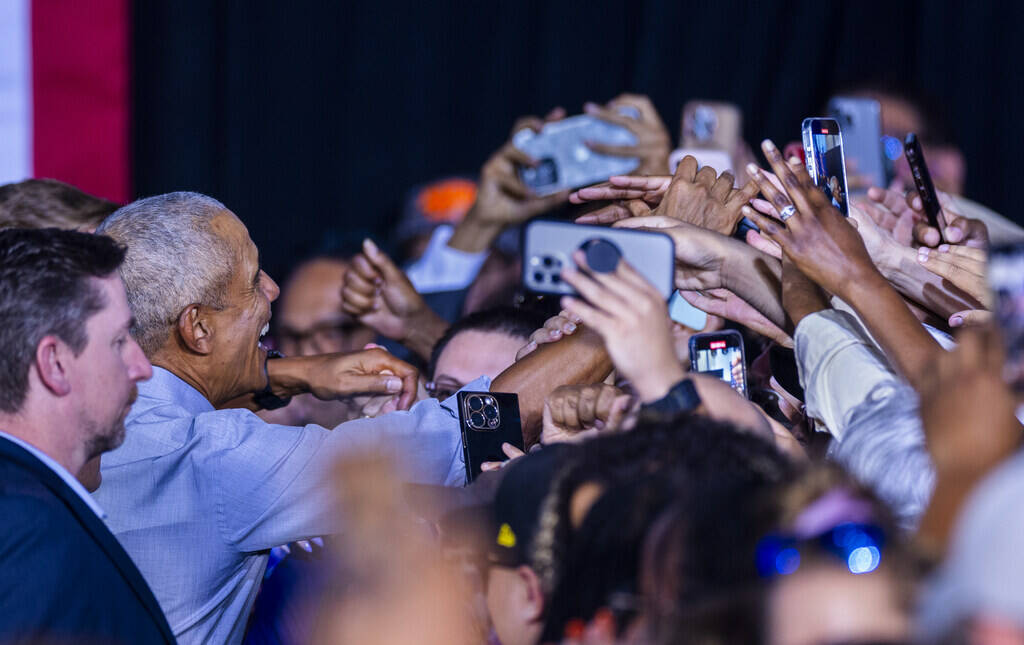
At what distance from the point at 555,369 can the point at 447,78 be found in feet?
7.08

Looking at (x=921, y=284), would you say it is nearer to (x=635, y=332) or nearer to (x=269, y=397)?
(x=635, y=332)

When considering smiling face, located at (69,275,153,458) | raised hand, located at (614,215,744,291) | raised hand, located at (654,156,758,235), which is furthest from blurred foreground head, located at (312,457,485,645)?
raised hand, located at (654,156,758,235)

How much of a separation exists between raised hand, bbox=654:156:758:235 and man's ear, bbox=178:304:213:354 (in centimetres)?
72

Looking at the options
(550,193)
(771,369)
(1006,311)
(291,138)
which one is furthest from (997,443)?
(291,138)

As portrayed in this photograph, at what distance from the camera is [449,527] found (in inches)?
43.9

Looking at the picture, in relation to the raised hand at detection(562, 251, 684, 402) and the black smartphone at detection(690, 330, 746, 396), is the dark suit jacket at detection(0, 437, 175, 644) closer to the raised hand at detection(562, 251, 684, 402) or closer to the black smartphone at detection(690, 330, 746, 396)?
the raised hand at detection(562, 251, 684, 402)

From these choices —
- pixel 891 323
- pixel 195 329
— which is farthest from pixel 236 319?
pixel 891 323

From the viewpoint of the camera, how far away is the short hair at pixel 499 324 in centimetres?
213

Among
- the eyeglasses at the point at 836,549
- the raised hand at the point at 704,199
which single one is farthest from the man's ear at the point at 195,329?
the eyeglasses at the point at 836,549

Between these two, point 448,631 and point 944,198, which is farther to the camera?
point 944,198

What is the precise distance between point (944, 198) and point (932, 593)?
5.29 ft

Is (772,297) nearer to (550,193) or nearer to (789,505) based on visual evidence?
(789,505)

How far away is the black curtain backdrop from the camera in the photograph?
3.34 meters

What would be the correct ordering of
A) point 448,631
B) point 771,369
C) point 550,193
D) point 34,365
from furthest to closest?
point 550,193, point 771,369, point 34,365, point 448,631
